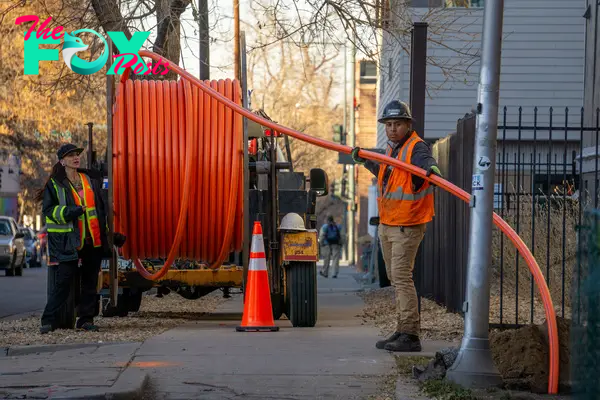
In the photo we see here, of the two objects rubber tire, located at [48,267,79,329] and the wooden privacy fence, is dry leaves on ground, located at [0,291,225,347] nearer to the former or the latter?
rubber tire, located at [48,267,79,329]

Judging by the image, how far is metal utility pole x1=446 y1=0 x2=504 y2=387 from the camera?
25.4 feet

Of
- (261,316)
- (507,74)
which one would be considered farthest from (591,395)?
(507,74)

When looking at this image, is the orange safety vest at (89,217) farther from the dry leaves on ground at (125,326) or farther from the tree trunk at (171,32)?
the tree trunk at (171,32)

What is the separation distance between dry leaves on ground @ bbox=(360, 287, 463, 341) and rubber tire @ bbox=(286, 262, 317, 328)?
768 mm

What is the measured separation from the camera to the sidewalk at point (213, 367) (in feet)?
25.1

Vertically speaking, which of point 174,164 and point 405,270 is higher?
point 174,164

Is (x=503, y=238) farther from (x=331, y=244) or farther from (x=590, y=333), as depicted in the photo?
(x=331, y=244)

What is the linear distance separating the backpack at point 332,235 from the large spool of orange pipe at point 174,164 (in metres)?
20.9

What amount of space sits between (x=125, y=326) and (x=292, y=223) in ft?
6.89

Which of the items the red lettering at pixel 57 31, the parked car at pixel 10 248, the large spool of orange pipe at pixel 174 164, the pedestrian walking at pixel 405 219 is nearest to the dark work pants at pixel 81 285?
the large spool of orange pipe at pixel 174 164

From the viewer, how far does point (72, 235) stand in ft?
37.3

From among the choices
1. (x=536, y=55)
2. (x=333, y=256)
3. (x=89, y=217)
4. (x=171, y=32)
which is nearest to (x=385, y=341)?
(x=89, y=217)

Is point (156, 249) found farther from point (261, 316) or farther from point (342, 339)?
point (342, 339)

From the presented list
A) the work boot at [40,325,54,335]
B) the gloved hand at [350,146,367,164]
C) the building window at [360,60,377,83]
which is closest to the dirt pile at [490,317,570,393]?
the gloved hand at [350,146,367,164]
